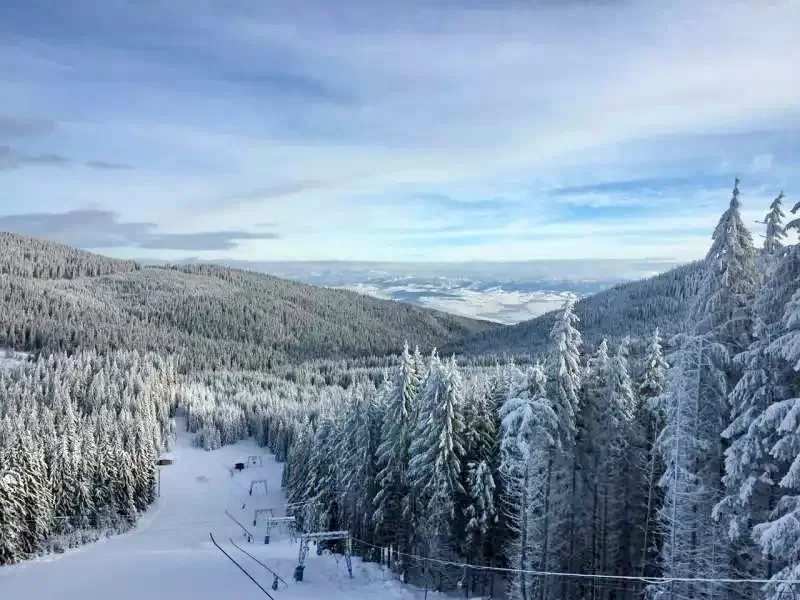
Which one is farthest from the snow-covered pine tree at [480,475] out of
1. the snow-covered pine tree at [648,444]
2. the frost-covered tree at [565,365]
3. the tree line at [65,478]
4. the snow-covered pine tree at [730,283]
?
the tree line at [65,478]

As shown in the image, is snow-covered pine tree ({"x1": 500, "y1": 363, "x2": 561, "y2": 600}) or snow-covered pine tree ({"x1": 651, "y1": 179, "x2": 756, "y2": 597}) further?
snow-covered pine tree ({"x1": 500, "y1": 363, "x2": 561, "y2": 600})

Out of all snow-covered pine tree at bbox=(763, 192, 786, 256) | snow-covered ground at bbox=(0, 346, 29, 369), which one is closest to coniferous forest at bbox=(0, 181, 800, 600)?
snow-covered pine tree at bbox=(763, 192, 786, 256)

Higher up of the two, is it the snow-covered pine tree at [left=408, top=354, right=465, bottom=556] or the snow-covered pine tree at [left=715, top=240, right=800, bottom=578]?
the snow-covered pine tree at [left=715, top=240, right=800, bottom=578]

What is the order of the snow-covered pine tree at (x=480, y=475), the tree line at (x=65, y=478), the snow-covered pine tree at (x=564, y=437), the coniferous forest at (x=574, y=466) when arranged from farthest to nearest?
1. the tree line at (x=65, y=478)
2. the snow-covered pine tree at (x=480, y=475)
3. the snow-covered pine tree at (x=564, y=437)
4. the coniferous forest at (x=574, y=466)

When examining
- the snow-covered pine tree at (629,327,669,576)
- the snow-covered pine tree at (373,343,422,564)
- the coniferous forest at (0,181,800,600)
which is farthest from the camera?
the snow-covered pine tree at (373,343,422,564)

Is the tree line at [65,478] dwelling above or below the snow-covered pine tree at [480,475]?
below

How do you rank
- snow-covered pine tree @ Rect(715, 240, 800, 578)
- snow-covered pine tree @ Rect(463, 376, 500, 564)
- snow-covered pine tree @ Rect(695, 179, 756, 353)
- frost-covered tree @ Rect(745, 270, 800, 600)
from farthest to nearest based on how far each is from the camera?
snow-covered pine tree @ Rect(463, 376, 500, 564)
snow-covered pine tree @ Rect(695, 179, 756, 353)
snow-covered pine tree @ Rect(715, 240, 800, 578)
frost-covered tree @ Rect(745, 270, 800, 600)

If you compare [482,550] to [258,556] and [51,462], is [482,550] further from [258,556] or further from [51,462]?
[51,462]

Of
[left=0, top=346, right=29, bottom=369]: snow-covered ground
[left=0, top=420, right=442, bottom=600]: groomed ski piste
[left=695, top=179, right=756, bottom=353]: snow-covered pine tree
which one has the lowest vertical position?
→ [left=0, top=420, right=442, bottom=600]: groomed ski piste

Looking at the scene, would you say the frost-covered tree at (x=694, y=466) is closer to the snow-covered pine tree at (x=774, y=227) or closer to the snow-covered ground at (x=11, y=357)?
the snow-covered pine tree at (x=774, y=227)

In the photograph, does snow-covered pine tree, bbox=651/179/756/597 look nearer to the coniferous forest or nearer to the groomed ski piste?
the coniferous forest

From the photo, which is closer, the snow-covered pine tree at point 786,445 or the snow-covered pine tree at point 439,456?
the snow-covered pine tree at point 786,445
